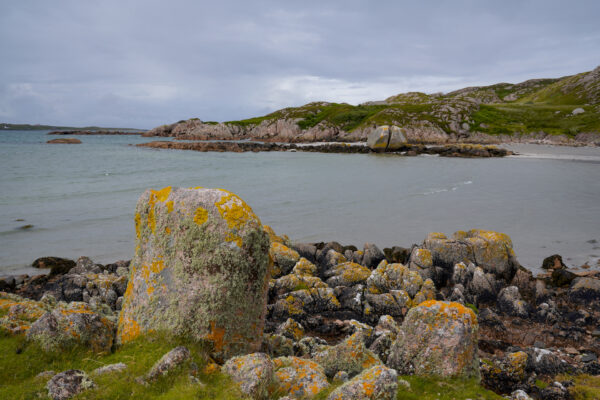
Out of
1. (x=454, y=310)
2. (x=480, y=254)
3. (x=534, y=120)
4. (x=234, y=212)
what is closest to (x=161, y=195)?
(x=234, y=212)

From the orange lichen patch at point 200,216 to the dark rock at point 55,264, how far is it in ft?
39.4

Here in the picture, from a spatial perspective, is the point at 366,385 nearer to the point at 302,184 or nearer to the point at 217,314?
the point at 217,314

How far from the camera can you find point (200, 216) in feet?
20.7

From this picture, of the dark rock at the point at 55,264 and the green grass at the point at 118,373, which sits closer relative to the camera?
the green grass at the point at 118,373

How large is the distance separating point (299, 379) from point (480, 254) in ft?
38.6

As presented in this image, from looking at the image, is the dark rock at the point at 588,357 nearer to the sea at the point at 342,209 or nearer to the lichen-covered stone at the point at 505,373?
the lichen-covered stone at the point at 505,373

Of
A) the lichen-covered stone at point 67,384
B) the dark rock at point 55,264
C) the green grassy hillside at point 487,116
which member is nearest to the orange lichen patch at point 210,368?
the lichen-covered stone at point 67,384

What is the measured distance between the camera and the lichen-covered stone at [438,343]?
5938mm

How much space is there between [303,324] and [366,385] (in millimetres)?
5509

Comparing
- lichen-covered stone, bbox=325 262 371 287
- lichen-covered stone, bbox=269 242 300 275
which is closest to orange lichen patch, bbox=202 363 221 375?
lichen-covered stone, bbox=325 262 371 287

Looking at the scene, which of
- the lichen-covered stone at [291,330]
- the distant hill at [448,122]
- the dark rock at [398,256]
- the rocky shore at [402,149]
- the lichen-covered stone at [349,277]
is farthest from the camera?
the distant hill at [448,122]

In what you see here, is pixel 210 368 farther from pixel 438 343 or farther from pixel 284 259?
pixel 284 259

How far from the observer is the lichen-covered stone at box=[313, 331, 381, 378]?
627cm

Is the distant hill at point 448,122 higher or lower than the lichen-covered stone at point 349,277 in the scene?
higher
